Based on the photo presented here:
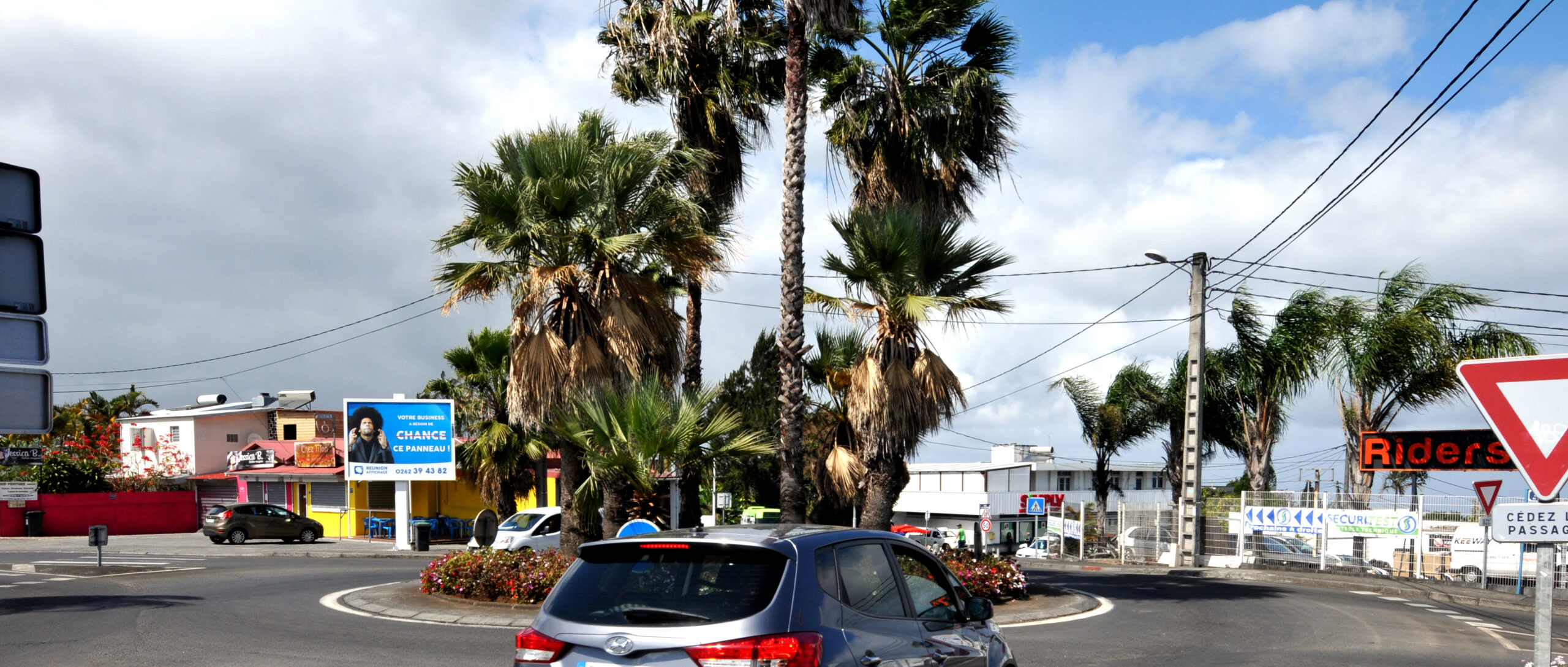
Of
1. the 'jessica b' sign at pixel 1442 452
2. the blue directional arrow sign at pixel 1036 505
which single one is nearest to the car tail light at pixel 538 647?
the 'jessica b' sign at pixel 1442 452

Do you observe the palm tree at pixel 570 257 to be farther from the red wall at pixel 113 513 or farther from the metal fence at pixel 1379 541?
the red wall at pixel 113 513

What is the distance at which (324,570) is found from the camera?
77.6ft

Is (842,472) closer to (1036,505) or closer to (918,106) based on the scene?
(918,106)

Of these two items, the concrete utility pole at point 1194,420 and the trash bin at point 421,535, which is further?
the trash bin at point 421,535

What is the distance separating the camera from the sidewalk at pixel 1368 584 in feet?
63.7

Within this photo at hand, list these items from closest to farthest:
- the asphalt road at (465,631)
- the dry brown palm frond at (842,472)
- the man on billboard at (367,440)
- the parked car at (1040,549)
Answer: the asphalt road at (465,631) < the dry brown palm frond at (842,472) < the man on billboard at (367,440) < the parked car at (1040,549)

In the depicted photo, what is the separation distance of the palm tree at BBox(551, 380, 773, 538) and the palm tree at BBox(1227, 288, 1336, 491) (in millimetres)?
19378

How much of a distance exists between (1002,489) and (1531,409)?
60561mm

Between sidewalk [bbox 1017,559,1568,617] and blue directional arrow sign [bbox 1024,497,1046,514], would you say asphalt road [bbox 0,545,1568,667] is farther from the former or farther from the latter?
blue directional arrow sign [bbox 1024,497,1046,514]

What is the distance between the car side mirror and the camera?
645cm

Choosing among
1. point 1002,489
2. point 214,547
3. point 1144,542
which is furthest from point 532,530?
point 1002,489

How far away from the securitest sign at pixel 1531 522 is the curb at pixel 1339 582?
15.2 m

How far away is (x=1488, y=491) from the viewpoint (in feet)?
66.6

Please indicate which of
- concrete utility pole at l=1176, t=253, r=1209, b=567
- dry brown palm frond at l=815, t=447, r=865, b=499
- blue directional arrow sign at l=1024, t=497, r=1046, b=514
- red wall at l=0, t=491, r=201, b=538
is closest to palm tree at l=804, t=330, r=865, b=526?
dry brown palm frond at l=815, t=447, r=865, b=499
